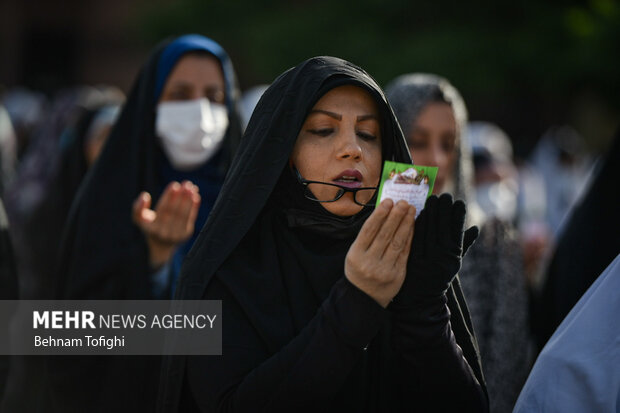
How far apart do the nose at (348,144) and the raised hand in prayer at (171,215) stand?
0.97m

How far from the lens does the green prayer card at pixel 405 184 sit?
6.48 ft

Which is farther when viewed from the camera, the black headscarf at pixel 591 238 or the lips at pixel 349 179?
the black headscarf at pixel 591 238

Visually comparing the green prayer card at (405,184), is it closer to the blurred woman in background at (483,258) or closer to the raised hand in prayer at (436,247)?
the raised hand in prayer at (436,247)

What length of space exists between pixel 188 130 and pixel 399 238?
5.73ft

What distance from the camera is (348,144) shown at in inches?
87.8

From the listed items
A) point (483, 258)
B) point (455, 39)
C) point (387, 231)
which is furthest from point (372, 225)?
point (455, 39)

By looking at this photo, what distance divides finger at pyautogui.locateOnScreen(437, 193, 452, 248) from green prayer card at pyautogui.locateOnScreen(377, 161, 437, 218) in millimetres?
51

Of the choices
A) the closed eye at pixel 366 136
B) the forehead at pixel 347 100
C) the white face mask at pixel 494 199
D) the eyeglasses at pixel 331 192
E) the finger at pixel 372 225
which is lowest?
the white face mask at pixel 494 199

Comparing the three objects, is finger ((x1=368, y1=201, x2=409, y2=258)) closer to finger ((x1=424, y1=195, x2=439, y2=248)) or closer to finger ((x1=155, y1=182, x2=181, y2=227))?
finger ((x1=424, y1=195, x2=439, y2=248))

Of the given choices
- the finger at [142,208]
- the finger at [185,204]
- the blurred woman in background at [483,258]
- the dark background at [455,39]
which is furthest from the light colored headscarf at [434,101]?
the dark background at [455,39]

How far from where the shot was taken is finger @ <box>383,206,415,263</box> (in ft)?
6.33

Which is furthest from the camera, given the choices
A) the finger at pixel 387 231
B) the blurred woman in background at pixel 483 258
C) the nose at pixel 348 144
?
the blurred woman in background at pixel 483 258

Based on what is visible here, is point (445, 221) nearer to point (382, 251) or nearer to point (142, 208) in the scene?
point (382, 251)

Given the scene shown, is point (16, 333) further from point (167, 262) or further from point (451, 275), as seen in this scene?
point (451, 275)
